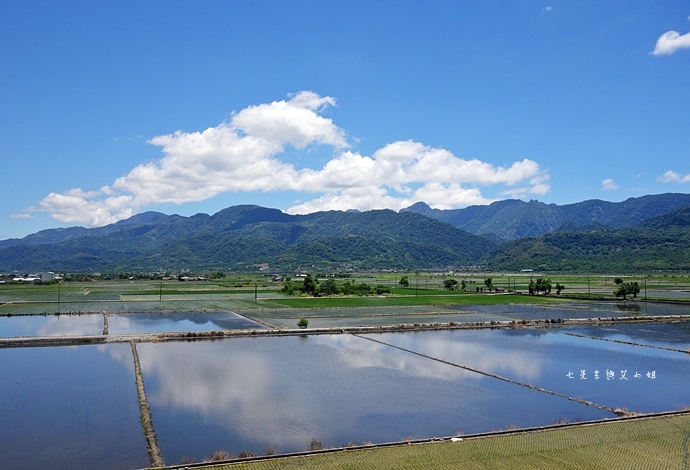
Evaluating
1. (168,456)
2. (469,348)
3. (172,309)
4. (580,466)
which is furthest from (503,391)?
(172,309)

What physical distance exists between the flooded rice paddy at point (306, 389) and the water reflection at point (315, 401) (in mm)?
→ 66

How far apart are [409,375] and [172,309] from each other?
29.8 m

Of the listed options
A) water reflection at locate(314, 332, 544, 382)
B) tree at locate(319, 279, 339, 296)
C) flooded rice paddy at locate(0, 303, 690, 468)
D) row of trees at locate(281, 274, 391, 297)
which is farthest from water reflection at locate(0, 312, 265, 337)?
tree at locate(319, 279, 339, 296)

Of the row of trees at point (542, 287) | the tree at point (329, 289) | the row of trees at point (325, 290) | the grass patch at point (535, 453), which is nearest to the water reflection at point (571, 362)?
the grass patch at point (535, 453)

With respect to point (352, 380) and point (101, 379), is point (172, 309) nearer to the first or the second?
point (101, 379)

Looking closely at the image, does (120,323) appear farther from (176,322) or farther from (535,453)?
(535,453)

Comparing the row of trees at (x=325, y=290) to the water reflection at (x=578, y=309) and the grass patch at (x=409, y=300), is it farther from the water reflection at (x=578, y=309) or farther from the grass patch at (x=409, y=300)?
the water reflection at (x=578, y=309)

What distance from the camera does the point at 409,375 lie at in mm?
22594

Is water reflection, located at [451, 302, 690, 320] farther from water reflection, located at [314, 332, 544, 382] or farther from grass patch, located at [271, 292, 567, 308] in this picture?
water reflection, located at [314, 332, 544, 382]

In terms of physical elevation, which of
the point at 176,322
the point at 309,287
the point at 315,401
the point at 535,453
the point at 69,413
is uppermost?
the point at 309,287

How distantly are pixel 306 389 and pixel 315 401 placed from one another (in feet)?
5.22

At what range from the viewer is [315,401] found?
18172 mm

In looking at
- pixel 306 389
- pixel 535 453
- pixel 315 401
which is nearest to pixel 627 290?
pixel 306 389

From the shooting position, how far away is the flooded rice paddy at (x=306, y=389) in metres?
14.7
